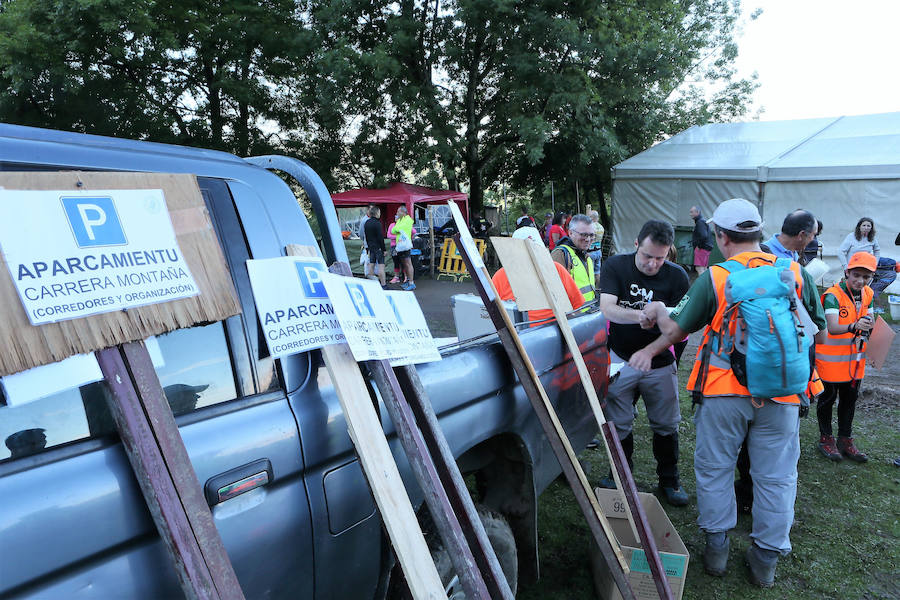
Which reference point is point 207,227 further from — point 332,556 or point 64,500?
point 332,556

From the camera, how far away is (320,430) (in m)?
1.67

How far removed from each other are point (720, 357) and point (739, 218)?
2.24 ft

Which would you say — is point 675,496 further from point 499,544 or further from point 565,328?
point 499,544

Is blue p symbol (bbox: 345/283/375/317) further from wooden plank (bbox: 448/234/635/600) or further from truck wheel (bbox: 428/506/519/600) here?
truck wheel (bbox: 428/506/519/600)

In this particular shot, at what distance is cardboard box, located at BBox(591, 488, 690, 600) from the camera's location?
8.66ft

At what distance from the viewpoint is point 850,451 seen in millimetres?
4453

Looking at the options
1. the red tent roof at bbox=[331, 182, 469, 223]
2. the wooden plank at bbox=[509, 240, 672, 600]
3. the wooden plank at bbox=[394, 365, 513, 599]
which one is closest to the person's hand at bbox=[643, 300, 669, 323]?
the wooden plank at bbox=[509, 240, 672, 600]

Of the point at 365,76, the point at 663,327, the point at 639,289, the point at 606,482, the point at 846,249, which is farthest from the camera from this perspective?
the point at 365,76

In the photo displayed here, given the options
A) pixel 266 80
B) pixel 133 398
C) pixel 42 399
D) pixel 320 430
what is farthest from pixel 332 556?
pixel 266 80

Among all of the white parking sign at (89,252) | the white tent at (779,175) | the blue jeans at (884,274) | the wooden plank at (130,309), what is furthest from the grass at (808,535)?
the white tent at (779,175)

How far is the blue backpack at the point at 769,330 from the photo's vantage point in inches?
109

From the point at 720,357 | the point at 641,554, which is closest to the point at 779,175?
Result: the point at 720,357

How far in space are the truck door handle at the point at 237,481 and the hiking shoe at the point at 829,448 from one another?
14.5ft

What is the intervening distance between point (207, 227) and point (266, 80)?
18.4 m
